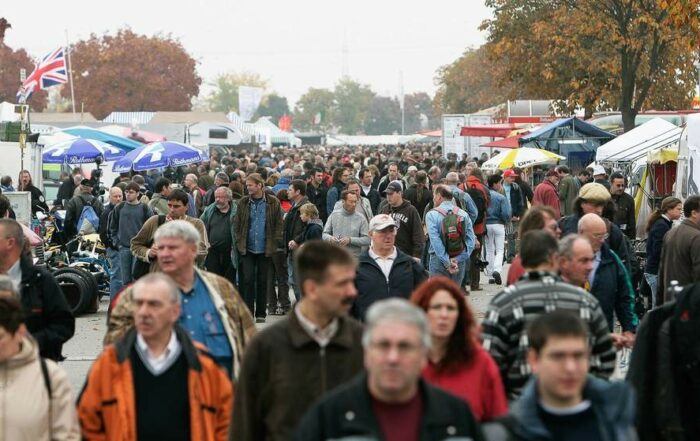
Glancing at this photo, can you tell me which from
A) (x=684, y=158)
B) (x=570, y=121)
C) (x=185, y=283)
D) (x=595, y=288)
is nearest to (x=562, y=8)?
(x=570, y=121)

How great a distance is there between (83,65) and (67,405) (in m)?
110

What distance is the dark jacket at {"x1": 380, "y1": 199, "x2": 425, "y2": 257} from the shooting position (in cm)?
1675

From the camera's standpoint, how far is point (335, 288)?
5.98 metres

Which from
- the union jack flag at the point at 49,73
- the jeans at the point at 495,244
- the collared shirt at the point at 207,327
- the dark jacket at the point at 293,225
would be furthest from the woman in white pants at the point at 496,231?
the union jack flag at the point at 49,73

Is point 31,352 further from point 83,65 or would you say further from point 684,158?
point 83,65

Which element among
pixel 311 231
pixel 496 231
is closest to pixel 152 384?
pixel 311 231

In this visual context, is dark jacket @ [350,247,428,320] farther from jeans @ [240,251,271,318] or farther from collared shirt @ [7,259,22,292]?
jeans @ [240,251,271,318]

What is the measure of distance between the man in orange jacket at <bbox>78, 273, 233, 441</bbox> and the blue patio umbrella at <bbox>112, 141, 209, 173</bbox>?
72.4 feet

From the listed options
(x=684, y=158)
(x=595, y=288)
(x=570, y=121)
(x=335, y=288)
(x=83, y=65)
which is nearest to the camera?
(x=335, y=288)

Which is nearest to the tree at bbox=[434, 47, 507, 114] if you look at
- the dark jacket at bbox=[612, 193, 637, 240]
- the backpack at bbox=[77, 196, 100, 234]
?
the backpack at bbox=[77, 196, 100, 234]

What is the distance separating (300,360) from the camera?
605 centimetres

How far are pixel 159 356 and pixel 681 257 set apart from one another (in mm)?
6665

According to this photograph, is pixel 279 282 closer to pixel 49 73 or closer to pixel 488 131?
pixel 49 73

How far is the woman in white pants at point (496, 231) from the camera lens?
2205cm
